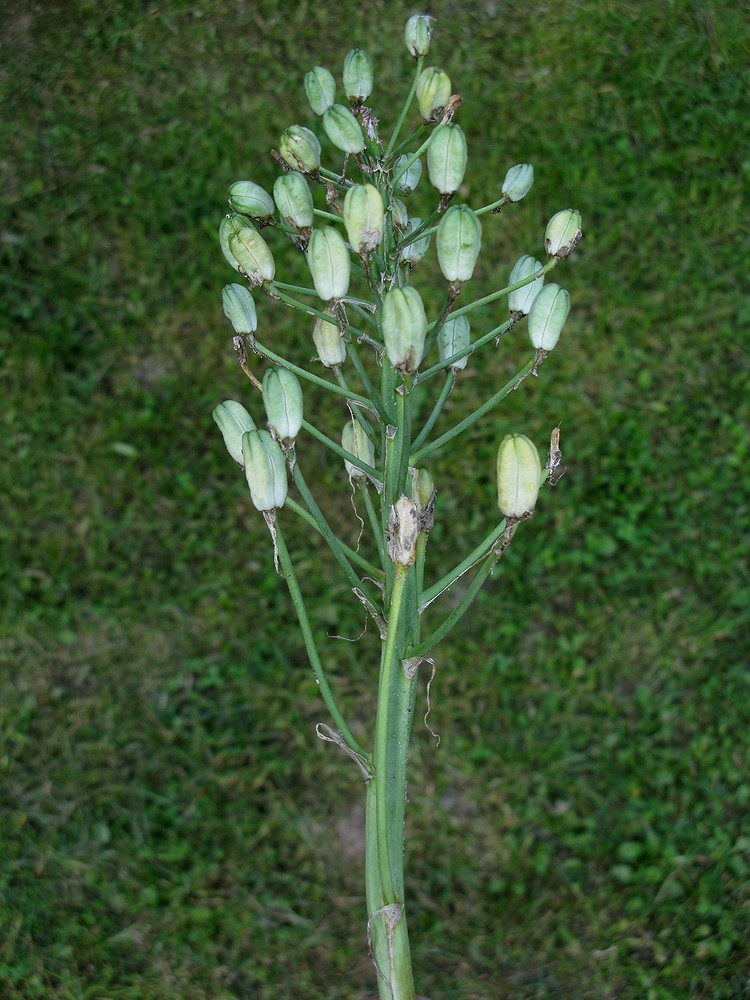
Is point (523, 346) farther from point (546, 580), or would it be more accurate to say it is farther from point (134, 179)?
point (134, 179)

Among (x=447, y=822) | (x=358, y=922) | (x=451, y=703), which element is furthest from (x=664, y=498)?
(x=358, y=922)

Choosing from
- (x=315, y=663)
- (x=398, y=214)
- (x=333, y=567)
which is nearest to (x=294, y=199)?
(x=398, y=214)

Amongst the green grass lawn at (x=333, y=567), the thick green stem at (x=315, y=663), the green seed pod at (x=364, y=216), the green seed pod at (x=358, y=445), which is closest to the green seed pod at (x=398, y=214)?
the green seed pod at (x=364, y=216)

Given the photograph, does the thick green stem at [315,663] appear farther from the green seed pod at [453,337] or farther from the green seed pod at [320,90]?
the green seed pod at [320,90]

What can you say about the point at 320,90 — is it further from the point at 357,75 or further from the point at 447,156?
the point at 447,156

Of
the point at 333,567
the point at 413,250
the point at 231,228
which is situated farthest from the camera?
the point at 333,567
